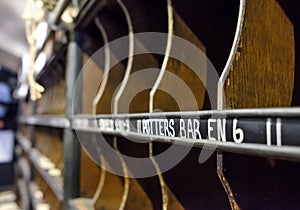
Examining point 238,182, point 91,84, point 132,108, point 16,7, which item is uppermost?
point 16,7

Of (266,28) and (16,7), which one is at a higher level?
(16,7)

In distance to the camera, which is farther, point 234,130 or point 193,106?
point 193,106

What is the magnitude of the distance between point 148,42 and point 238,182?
0.41m

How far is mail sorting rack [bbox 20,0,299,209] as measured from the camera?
394 mm

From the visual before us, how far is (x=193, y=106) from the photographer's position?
0.62 metres

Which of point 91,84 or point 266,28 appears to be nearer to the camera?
point 266,28

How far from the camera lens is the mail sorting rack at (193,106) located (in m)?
0.39

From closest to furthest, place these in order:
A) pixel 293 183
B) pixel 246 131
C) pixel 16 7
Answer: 1. pixel 246 131
2. pixel 293 183
3. pixel 16 7

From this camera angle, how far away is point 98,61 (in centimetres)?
117

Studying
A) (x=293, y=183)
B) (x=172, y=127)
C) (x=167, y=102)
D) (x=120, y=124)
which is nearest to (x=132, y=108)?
(x=120, y=124)

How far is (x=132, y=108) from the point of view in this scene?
2.67ft

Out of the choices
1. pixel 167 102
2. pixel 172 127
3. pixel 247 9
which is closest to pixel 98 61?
pixel 167 102

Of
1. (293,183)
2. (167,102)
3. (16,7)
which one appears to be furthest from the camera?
(16,7)

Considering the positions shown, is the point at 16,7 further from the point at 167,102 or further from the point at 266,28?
the point at 266,28
